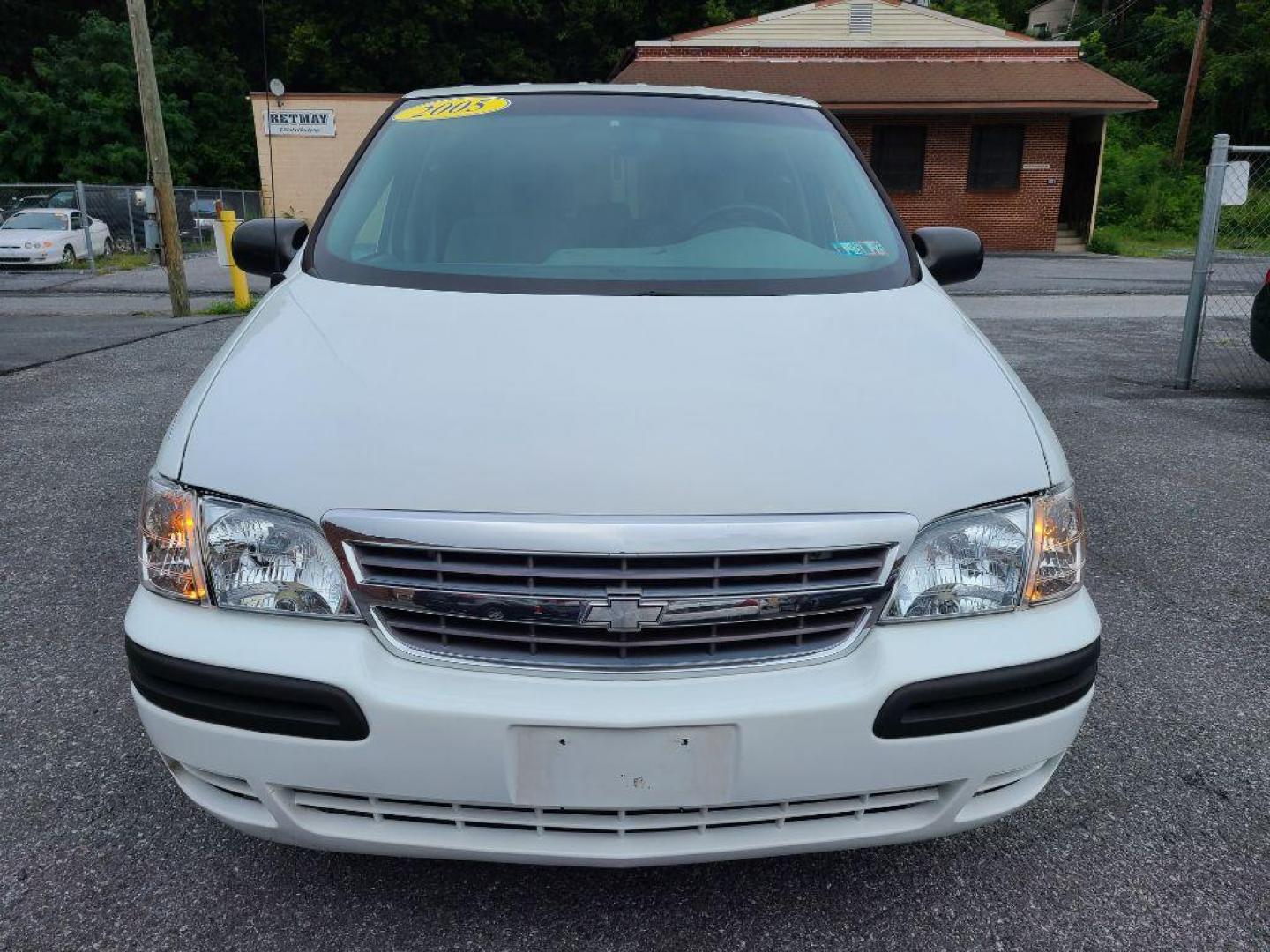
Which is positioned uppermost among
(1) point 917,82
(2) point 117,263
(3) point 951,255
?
(1) point 917,82

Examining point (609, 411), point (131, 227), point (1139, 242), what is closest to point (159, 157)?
point (131, 227)

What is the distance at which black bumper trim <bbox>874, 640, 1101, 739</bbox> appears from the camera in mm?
1586

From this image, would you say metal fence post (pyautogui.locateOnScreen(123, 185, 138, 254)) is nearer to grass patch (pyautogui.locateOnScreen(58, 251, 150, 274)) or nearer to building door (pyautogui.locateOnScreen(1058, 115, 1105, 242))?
grass patch (pyautogui.locateOnScreen(58, 251, 150, 274))

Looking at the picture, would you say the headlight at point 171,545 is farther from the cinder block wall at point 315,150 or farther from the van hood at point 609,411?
the cinder block wall at point 315,150

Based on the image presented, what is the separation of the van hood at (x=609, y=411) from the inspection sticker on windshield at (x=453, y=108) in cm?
100

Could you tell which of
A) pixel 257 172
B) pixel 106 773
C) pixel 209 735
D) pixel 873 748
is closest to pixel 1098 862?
pixel 873 748

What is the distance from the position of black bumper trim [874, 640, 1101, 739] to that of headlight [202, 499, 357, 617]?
3.12 ft

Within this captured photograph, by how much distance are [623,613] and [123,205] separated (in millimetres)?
23120

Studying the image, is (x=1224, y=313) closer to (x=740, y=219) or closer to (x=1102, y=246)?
(x=740, y=219)

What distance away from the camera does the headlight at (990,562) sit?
1.66 meters

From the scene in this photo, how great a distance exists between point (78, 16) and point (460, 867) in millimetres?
45965

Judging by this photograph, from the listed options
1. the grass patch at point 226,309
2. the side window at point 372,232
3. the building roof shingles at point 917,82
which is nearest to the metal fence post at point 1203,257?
the side window at point 372,232

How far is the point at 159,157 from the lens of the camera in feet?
37.7

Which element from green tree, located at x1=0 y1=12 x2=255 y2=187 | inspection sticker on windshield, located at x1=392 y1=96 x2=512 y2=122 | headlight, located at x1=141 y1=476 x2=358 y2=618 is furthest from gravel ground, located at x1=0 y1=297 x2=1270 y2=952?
Result: green tree, located at x1=0 y1=12 x2=255 y2=187
